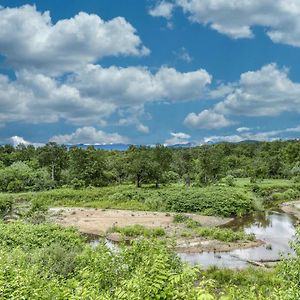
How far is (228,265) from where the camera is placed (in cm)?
3759

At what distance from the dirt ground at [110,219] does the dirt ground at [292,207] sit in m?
11.6

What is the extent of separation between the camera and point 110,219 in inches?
2413

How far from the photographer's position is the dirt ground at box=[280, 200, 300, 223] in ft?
223

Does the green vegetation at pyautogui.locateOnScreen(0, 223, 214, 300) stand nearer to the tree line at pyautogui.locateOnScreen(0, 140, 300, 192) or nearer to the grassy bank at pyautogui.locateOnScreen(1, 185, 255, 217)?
the grassy bank at pyautogui.locateOnScreen(1, 185, 255, 217)

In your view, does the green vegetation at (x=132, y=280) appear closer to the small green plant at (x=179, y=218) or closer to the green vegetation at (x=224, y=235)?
the green vegetation at (x=224, y=235)

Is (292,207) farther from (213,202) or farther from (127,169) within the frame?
(127,169)

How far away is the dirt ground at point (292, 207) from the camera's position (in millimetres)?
67969

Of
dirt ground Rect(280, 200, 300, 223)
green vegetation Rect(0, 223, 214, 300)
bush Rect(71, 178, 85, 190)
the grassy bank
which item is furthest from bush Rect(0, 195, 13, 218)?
green vegetation Rect(0, 223, 214, 300)

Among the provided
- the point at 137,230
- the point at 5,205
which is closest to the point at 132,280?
the point at 137,230

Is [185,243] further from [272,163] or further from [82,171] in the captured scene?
[272,163]

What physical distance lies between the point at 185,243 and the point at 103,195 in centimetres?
3678

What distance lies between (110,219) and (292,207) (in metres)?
31.4

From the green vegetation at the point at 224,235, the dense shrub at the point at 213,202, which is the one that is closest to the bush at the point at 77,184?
the dense shrub at the point at 213,202

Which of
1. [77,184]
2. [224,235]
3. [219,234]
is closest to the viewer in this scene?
[224,235]
